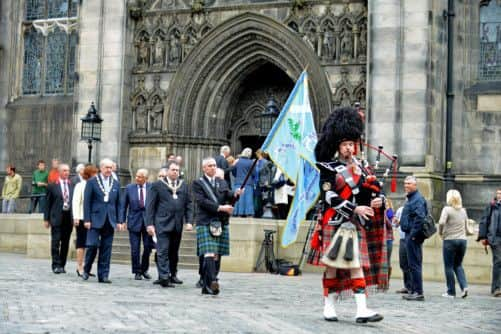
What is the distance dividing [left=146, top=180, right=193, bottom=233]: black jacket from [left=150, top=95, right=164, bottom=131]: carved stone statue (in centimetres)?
1108

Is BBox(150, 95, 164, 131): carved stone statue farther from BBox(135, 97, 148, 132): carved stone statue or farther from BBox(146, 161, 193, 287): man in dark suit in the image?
BBox(146, 161, 193, 287): man in dark suit

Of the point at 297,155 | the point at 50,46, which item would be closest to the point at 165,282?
the point at 297,155

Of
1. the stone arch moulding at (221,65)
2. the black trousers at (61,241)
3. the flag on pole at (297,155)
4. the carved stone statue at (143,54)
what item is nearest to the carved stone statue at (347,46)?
the stone arch moulding at (221,65)

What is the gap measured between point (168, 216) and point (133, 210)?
1.93 meters

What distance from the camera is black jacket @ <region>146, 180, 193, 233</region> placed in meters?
15.1

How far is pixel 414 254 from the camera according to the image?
14.6 metres

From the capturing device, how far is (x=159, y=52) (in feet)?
86.8

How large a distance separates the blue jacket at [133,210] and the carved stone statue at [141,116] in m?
9.58

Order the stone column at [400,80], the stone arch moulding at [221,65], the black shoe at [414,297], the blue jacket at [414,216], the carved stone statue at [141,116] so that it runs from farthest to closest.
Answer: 1. the carved stone statue at [141,116]
2. the stone arch moulding at [221,65]
3. the stone column at [400,80]
4. the blue jacket at [414,216]
5. the black shoe at [414,297]

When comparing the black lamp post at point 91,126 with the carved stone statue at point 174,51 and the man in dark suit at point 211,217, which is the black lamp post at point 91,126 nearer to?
the carved stone statue at point 174,51

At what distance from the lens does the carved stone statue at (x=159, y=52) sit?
86.7ft

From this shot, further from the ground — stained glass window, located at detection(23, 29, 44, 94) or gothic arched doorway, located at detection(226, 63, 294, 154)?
stained glass window, located at detection(23, 29, 44, 94)

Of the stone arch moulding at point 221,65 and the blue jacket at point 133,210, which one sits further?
the stone arch moulding at point 221,65

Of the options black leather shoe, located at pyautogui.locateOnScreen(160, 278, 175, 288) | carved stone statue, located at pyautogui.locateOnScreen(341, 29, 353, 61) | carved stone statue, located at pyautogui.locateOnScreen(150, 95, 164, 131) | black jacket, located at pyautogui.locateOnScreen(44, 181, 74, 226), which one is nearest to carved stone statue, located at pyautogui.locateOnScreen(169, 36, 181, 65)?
carved stone statue, located at pyautogui.locateOnScreen(150, 95, 164, 131)
